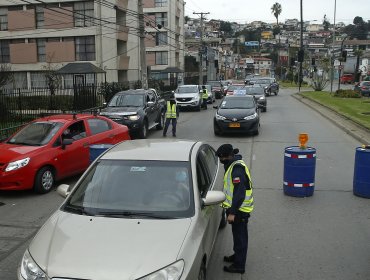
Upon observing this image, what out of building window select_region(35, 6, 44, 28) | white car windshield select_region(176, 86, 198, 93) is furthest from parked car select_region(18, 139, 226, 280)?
building window select_region(35, 6, 44, 28)

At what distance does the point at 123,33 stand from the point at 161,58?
77.4 ft

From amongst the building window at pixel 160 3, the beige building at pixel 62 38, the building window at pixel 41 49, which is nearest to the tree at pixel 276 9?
the building window at pixel 160 3

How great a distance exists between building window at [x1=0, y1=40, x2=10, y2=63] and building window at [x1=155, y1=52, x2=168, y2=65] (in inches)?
1078

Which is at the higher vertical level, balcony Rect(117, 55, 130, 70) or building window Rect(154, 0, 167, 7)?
building window Rect(154, 0, 167, 7)

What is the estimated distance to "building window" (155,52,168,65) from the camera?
66250 mm

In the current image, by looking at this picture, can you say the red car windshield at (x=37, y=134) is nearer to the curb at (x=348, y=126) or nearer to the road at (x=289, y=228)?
the road at (x=289, y=228)

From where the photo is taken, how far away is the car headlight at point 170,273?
3.65 metres

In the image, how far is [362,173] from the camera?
28.2ft

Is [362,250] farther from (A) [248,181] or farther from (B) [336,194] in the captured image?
(B) [336,194]

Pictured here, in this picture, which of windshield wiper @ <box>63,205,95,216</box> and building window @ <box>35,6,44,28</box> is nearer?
windshield wiper @ <box>63,205,95,216</box>

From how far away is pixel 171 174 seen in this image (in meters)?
4.99

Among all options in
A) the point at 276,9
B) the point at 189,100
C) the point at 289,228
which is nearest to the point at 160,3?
the point at 189,100

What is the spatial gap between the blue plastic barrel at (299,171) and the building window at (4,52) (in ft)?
130

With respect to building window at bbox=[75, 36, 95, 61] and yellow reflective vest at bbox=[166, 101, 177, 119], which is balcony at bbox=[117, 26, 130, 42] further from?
yellow reflective vest at bbox=[166, 101, 177, 119]
